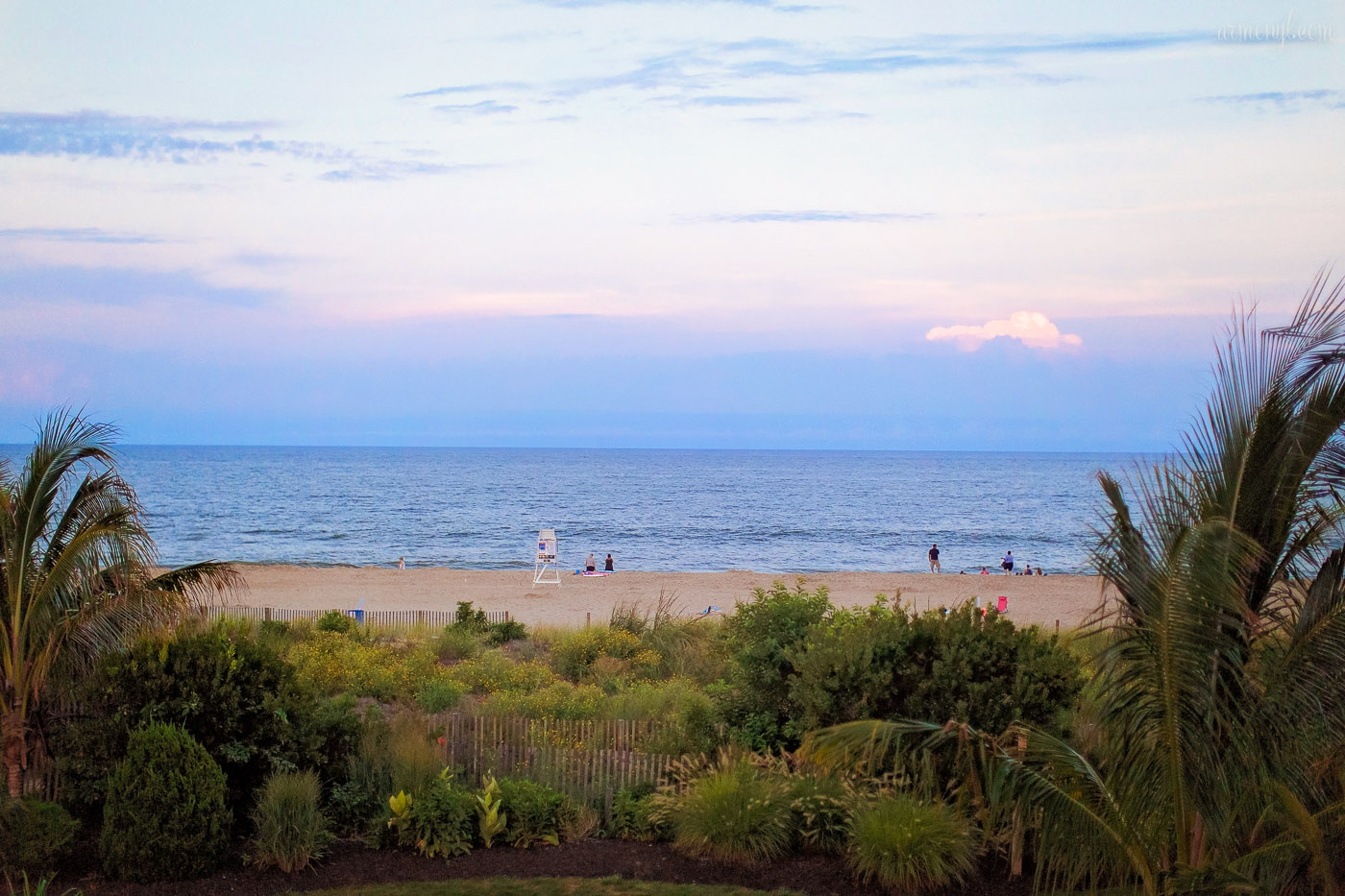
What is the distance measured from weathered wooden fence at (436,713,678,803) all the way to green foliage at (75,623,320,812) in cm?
178

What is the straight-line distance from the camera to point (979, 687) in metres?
9.59

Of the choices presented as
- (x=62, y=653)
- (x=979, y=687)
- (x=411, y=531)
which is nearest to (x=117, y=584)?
(x=62, y=653)

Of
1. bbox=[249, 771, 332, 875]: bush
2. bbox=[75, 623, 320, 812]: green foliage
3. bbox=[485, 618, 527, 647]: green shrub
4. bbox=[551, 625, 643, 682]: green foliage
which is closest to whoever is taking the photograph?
bbox=[249, 771, 332, 875]: bush

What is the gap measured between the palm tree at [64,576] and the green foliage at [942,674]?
6.63 meters

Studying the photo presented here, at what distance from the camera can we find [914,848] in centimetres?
838

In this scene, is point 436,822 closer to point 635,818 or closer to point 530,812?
point 530,812

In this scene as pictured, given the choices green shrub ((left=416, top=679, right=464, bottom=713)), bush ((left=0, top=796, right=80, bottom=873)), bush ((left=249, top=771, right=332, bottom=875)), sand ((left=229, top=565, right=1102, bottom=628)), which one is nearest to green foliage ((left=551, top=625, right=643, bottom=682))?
green shrub ((left=416, top=679, right=464, bottom=713))

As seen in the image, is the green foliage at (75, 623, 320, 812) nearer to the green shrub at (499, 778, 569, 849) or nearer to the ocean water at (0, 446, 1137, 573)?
the green shrub at (499, 778, 569, 849)

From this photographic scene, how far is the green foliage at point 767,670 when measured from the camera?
450 inches

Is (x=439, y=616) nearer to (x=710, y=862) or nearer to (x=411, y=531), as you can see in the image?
(x=710, y=862)

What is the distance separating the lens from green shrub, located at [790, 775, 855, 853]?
9.41m

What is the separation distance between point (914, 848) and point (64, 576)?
8157mm

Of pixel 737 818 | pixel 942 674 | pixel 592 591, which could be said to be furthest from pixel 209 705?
pixel 592 591

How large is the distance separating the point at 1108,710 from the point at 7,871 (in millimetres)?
9003
